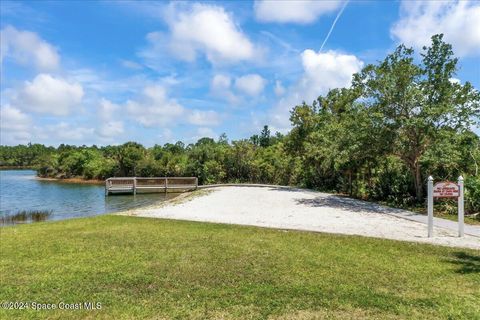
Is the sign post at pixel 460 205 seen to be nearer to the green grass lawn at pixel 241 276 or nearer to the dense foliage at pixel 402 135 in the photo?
the green grass lawn at pixel 241 276

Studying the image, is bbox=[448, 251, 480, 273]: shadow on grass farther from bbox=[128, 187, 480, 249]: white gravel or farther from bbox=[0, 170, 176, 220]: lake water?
bbox=[0, 170, 176, 220]: lake water

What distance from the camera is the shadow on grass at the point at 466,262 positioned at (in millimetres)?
4871

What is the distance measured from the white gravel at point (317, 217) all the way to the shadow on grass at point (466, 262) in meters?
0.81

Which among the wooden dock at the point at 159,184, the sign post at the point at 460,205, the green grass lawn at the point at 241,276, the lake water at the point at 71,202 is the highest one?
the sign post at the point at 460,205

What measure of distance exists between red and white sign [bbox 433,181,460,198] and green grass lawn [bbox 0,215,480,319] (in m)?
1.43

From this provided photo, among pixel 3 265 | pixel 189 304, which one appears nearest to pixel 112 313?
pixel 189 304

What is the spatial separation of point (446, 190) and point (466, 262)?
226cm

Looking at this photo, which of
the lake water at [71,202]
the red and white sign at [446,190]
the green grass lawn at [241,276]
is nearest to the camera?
the green grass lawn at [241,276]

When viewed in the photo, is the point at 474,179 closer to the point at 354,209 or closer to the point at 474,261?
the point at 354,209

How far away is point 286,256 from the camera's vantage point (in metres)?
5.52

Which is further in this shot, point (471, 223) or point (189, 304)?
point (471, 223)

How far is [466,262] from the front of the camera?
529 centimetres

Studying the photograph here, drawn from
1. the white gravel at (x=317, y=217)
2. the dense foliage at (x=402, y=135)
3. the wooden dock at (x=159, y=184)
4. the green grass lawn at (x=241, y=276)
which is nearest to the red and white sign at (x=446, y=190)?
the white gravel at (x=317, y=217)

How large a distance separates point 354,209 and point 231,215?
4.09 metres
